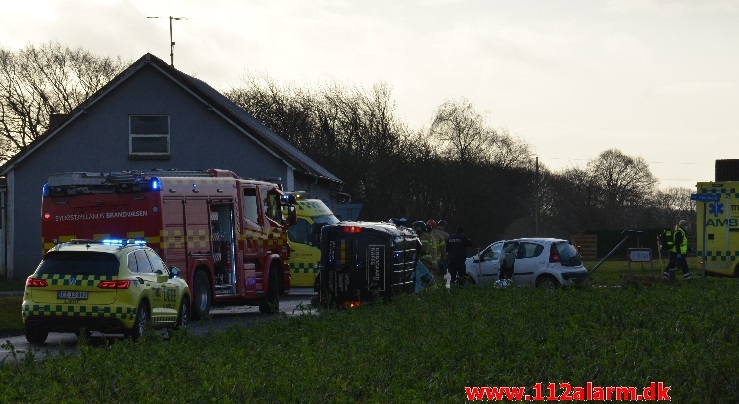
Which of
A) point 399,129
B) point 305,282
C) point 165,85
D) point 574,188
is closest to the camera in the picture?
point 305,282

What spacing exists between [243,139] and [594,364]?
33417mm

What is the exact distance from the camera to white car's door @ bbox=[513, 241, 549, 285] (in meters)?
30.2

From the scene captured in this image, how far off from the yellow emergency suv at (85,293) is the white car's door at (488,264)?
13.3 m

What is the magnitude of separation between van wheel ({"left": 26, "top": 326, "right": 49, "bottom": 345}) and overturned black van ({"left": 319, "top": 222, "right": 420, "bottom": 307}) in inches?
203

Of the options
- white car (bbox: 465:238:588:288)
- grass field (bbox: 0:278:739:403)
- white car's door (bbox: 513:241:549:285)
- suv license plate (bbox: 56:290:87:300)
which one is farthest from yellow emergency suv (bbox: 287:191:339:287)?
grass field (bbox: 0:278:739:403)

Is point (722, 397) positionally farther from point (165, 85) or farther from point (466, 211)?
point (466, 211)

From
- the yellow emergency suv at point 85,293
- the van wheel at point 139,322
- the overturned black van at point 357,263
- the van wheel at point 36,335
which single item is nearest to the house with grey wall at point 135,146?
the overturned black van at point 357,263

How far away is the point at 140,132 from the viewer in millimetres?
44719

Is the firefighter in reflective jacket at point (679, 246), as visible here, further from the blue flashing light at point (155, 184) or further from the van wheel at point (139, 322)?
the van wheel at point (139, 322)

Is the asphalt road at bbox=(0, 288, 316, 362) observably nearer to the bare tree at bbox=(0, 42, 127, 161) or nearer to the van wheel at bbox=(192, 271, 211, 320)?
the van wheel at bbox=(192, 271, 211, 320)

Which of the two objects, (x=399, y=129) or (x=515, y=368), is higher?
(x=399, y=129)

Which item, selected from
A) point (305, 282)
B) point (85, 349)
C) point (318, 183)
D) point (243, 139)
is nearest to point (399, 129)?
point (318, 183)

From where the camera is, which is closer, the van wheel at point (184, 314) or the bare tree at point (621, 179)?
the van wheel at point (184, 314)

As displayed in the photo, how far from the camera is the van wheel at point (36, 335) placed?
19.4 meters
